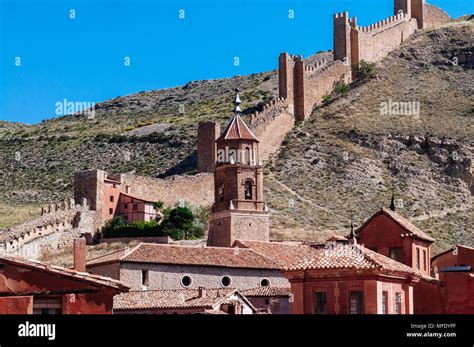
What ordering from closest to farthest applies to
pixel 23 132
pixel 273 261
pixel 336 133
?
pixel 273 261 → pixel 336 133 → pixel 23 132

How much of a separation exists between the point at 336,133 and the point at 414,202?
433 inches

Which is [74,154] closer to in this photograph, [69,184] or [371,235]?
[69,184]

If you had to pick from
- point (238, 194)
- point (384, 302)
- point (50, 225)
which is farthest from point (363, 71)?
point (384, 302)

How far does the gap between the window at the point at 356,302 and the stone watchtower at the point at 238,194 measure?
922 inches

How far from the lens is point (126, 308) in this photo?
115 ft

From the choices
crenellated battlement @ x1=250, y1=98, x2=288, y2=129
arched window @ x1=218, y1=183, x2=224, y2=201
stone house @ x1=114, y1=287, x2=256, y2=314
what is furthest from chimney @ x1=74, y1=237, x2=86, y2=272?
crenellated battlement @ x1=250, y1=98, x2=288, y2=129

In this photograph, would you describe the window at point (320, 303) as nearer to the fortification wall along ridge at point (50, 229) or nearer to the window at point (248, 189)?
the window at point (248, 189)

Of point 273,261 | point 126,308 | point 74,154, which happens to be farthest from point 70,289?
point 74,154

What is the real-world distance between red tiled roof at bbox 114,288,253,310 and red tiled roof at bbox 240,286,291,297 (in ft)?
7.60

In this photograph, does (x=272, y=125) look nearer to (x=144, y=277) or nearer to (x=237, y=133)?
(x=237, y=133)

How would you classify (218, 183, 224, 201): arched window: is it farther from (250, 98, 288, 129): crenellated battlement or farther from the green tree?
(250, 98, 288, 129): crenellated battlement

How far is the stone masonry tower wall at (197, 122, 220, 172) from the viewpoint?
7038 centimetres

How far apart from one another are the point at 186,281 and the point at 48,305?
25557 mm
